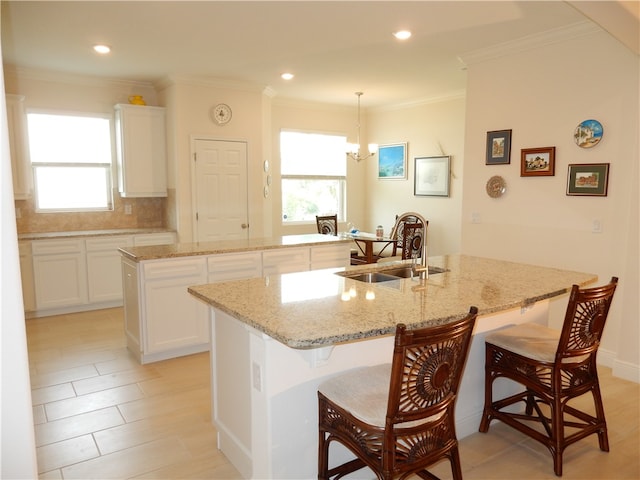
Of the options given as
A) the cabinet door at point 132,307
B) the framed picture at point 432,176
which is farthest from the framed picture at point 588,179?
the cabinet door at point 132,307

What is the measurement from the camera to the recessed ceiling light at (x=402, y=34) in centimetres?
388

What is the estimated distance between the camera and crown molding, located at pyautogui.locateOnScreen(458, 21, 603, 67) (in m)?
3.62

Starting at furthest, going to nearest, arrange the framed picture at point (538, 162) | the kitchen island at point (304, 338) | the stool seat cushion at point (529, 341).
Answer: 1. the framed picture at point (538, 162)
2. the stool seat cushion at point (529, 341)
3. the kitchen island at point (304, 338)

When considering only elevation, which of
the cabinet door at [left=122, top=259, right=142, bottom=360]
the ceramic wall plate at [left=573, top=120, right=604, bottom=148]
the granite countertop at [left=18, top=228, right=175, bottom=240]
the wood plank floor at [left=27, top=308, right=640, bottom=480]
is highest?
the ceramic wall plate at [left=573, top=120, right=604, bottom=148]

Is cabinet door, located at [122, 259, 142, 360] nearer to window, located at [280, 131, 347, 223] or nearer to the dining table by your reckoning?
the dining table

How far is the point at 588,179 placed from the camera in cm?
369

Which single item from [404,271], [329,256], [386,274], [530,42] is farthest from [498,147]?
[386,274]

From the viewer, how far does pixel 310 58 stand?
475 cm

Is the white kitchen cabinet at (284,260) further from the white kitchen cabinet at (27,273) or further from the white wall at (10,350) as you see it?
the white wall at (10,350)

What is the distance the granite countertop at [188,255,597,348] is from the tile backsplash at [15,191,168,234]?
4.05 meters

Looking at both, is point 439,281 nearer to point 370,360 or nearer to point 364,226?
point 370,360

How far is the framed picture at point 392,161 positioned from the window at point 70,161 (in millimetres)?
4167

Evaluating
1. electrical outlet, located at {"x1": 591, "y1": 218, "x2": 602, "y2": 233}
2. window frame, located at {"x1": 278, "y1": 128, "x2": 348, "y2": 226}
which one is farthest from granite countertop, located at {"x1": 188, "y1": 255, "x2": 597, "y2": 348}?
window frame, located at {"x1": 278, "y1": 128, "x2": 348, "y2": 226}

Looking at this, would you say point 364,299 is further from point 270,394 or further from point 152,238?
point 152,238
